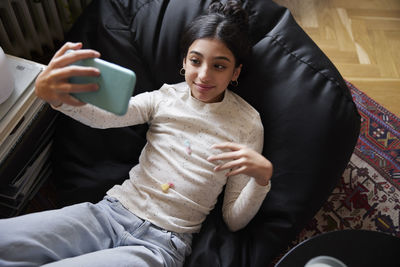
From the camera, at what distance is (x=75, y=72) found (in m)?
0.83

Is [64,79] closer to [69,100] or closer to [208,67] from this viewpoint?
[69,100]

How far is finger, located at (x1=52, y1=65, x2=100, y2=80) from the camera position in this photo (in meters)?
0.83

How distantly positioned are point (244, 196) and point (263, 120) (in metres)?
0.33

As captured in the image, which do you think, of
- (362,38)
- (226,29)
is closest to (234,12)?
(226,29)

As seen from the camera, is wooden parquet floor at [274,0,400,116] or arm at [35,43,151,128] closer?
arm at [35,43,151,128]

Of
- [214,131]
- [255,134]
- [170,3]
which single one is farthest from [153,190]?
[170,3]

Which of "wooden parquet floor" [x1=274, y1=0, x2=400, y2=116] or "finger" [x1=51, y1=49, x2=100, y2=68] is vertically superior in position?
"finger" [x1=51, y1=49, x2=100, y2=68]

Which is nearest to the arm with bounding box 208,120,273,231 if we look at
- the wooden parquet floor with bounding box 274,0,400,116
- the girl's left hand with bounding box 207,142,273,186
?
the girl's left hand with bounding box 207,142,273,186

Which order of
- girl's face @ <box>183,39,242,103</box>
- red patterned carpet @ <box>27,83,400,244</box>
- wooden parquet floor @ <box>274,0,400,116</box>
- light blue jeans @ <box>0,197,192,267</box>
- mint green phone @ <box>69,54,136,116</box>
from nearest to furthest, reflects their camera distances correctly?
1. mint green phone @ <box>69,54,136,116</box>
2. light blue jeans @ <box>0,197,192,267</box>
3. girl's face @ <box>183,39,242,103</box>
4. red patterned carpet @ <box>27,83,400,244</box>
5. wooden parquet floor @ <box>274,0,400,116</box>

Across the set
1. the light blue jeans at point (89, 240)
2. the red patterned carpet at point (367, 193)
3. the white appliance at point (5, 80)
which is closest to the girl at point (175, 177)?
the light blue jeans at point (89, 240)

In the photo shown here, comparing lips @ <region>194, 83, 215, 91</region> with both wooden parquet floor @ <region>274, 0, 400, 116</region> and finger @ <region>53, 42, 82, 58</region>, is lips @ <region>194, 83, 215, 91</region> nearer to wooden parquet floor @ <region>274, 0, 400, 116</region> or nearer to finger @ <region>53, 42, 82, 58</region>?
finger @ <region>53, 42, 82, 58</region>

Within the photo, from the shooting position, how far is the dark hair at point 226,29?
107 cm

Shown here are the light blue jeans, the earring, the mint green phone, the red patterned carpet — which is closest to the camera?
the mint green phone

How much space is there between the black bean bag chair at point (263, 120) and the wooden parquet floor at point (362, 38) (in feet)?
2.80
